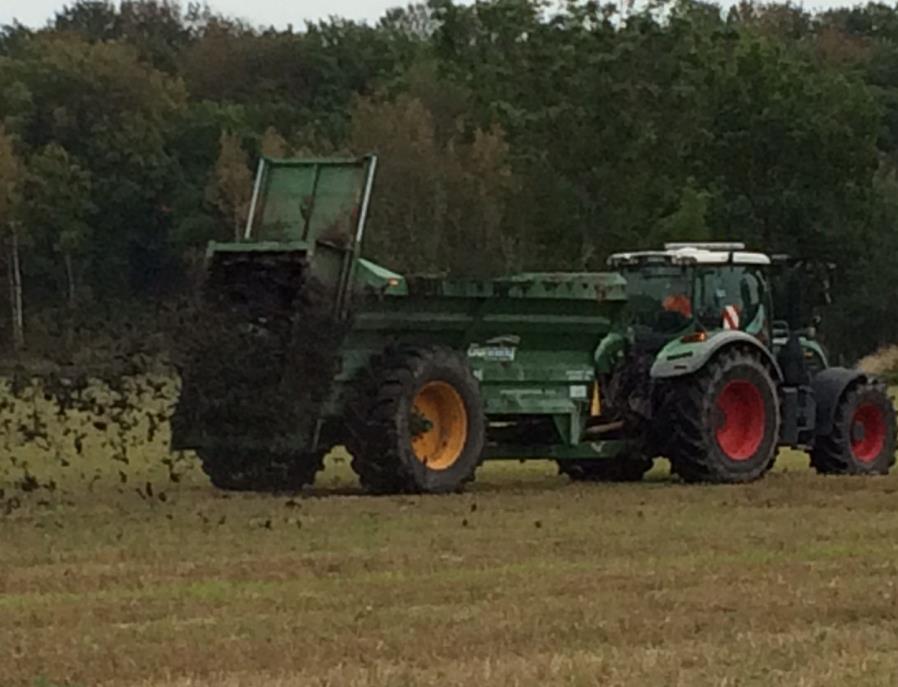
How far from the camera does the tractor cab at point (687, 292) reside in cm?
1889

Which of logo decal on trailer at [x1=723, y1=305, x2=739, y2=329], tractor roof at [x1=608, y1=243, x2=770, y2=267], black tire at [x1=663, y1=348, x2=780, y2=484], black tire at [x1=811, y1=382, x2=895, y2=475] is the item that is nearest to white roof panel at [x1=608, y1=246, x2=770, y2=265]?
tractor roof at [x1=608, y1=243, x2=770, y2=267]

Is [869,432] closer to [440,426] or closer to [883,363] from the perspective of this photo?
[440,426]

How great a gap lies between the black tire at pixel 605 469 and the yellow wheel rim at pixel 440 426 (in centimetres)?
251

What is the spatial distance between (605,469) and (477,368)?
8.42 ft

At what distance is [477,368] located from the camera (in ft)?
58.0

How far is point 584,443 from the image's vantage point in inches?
729

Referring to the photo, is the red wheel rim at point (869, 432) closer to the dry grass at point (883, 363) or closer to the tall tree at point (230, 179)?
the tall tree at point (230, 179)

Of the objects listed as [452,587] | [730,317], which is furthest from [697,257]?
[452,587]

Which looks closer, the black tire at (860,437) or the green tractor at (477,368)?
the green tractor at (477,368)

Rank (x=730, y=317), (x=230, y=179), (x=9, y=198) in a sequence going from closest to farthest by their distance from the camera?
(x=730, y=317) → (x=230, y=179) → (x=9, y=198)

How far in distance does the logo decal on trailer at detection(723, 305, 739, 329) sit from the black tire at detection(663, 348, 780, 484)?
1.46ft

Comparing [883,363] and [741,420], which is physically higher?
[883,363]

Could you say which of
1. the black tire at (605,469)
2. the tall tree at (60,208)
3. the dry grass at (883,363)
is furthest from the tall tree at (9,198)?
the black tire at (605,469)

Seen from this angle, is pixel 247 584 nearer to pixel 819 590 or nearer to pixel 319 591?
pixel 319 591
